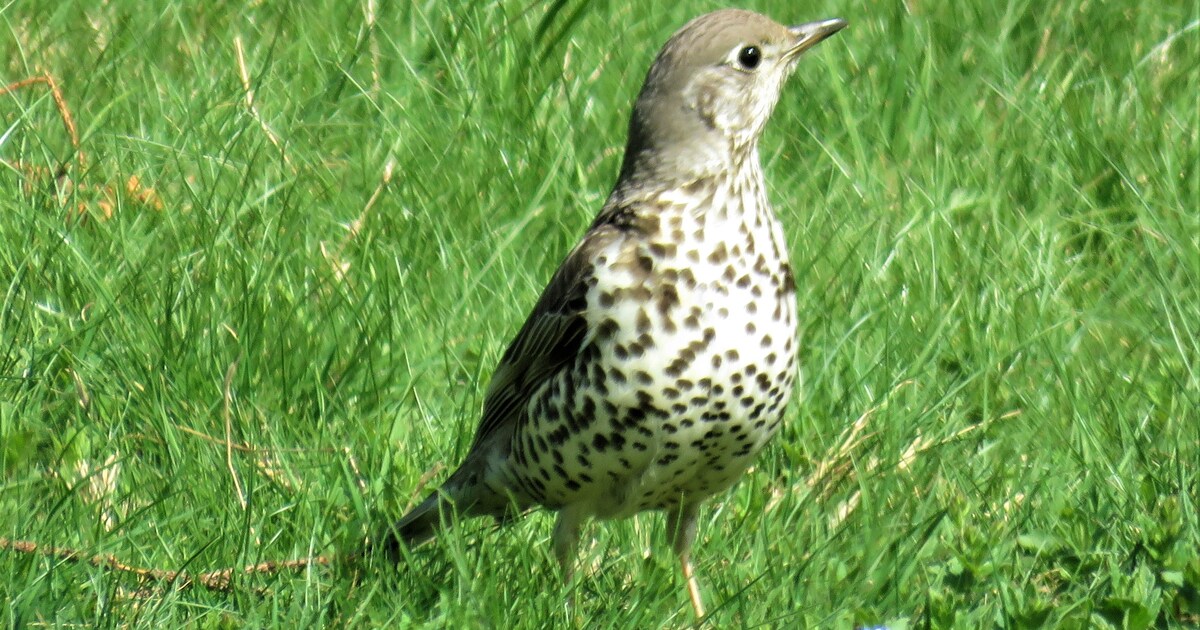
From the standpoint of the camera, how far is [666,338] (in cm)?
366

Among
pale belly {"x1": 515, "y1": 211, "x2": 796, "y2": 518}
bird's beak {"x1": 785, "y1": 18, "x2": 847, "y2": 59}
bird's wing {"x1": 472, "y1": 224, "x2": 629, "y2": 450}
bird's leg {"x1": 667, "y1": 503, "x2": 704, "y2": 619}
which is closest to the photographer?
pale belly {"x1": 515, "y1": 211, "x2": 796, "y2": 518}

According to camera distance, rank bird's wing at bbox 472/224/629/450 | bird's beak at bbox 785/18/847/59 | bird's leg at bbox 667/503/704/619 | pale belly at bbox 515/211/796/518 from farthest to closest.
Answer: bird's beak at bbox 785/18/847/59 → bird's leg at bbox 667/503/704/619 → bird's wing at bbox 472/224/629/450 → pale belly at bbox 515/211/796/518

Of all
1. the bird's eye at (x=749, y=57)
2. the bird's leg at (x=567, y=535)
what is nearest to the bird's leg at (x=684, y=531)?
the bird's leg at (x=567, y=535)

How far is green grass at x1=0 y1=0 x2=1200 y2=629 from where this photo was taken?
12.9ft

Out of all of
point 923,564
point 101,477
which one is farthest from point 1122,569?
point 101,477

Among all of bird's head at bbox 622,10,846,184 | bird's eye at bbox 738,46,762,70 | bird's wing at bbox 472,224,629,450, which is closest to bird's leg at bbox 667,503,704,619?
bird's wing at bbox 472,224,629,450

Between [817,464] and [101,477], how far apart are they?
1.77 meters

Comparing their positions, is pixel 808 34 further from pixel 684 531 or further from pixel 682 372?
pixel 684 531

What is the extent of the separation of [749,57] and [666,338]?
2.65 feet

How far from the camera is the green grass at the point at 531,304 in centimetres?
394

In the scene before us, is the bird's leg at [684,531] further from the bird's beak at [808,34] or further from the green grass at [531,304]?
the bird's beak at [808,34]

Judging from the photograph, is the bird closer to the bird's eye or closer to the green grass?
the bird's eye

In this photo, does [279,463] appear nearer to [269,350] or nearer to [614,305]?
[269,350]

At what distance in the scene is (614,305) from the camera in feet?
12.4
